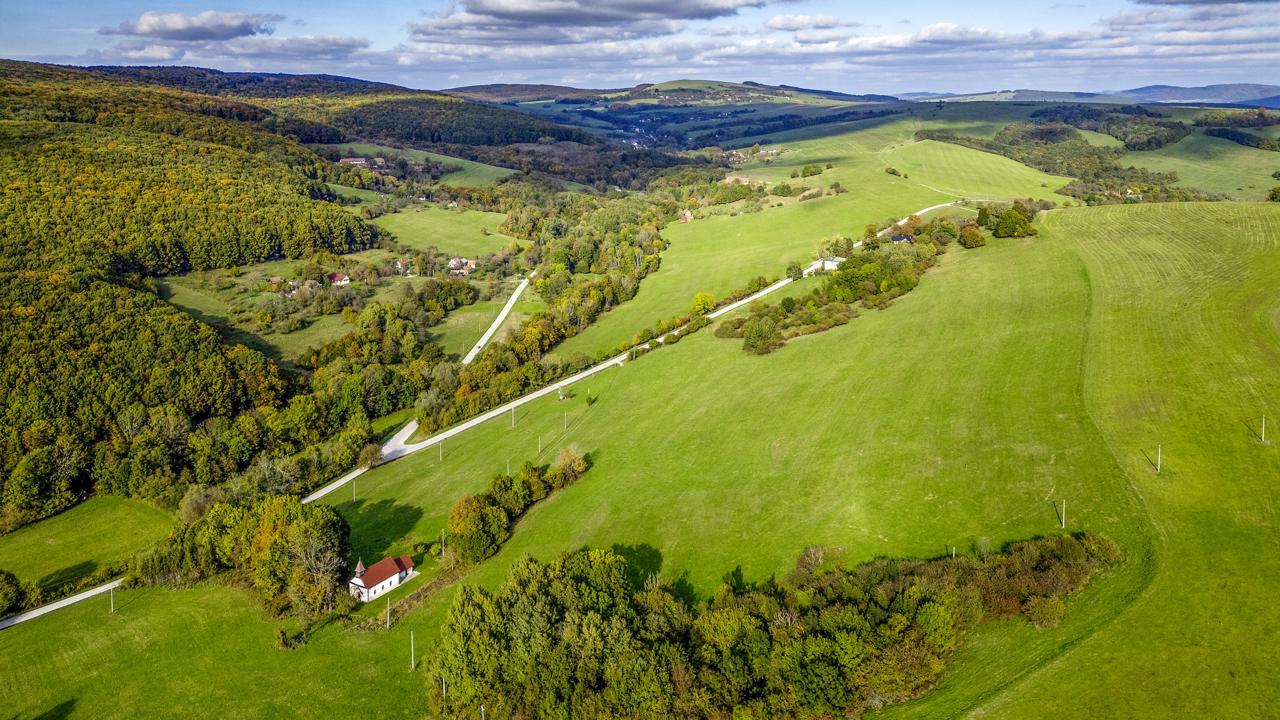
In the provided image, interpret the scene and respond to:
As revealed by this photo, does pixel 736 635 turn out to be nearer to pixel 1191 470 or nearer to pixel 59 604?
pixel 1191 470

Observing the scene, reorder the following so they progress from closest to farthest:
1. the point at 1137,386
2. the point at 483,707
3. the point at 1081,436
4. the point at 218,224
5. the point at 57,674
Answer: the point at 483,707 < the point at 57,674 < the point at 1081,436 < the point at 1137,386 < the point at 218,224

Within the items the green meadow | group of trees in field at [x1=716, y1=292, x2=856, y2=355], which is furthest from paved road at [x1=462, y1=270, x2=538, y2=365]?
group of trees in field at [x1=716, y1=292, x2=856, y2=355]

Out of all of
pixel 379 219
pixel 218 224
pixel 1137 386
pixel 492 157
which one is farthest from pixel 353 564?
pixel 492 157

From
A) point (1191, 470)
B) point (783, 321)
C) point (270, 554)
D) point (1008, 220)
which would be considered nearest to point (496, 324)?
point (783, 321)

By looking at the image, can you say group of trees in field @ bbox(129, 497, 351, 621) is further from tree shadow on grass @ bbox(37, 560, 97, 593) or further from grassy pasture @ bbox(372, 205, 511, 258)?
grassy pasture @ bbox(372, 205, 511, 258)

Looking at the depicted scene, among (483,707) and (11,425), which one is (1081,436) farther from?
(11,425)

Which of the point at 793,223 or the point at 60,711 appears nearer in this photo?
the point at 60,711

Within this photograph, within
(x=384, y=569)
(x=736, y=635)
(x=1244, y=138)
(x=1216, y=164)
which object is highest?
(x=1244, y=138)
